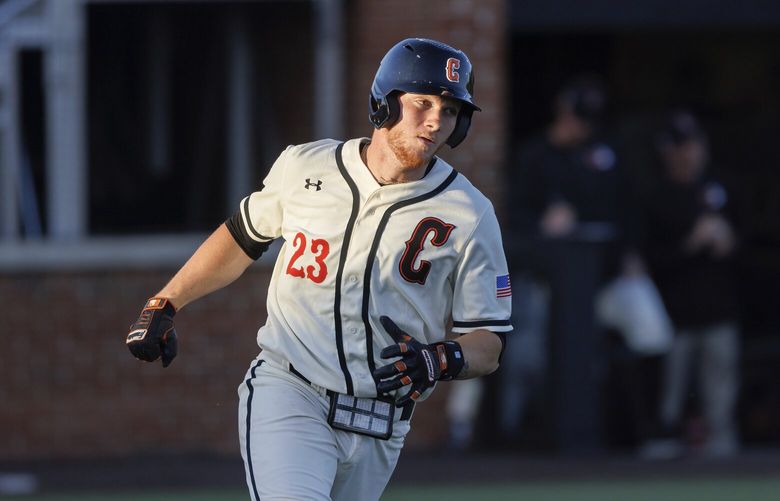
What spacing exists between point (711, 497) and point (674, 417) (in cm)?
149

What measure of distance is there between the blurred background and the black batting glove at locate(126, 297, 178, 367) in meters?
5.00

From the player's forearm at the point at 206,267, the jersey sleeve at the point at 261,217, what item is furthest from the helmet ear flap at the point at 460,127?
the player's forearm at the point at 206,267

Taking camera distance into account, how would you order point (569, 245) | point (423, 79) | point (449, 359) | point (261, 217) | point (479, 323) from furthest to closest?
point (569, 245), point (261, 217), point (479, 323), point (423, 79), point (449, 359)

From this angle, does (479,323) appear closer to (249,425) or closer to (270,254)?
(249,425)

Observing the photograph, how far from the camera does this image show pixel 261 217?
532 cm

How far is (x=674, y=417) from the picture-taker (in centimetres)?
1067

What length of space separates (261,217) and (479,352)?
0.83m

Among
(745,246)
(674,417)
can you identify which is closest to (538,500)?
(674,417)

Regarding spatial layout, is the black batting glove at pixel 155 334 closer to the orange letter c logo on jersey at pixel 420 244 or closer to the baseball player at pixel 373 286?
the baseball player at pixel 373 286

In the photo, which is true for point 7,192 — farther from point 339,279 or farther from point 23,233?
point 339,279

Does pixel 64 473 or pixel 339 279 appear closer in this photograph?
pixel 339 279

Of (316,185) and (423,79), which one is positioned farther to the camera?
(316,185)

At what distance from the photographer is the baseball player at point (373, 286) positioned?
16.5 feet

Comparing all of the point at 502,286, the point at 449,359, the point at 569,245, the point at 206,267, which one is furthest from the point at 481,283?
the point at 569,245
